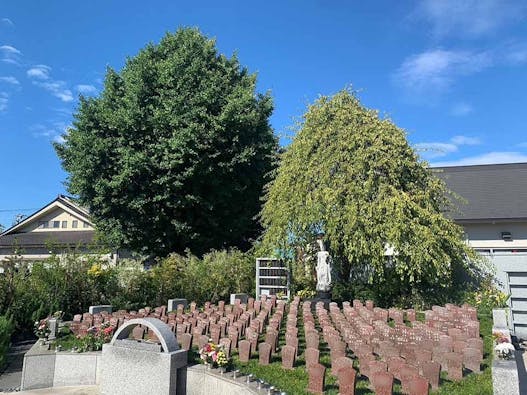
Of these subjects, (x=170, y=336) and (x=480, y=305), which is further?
(x=480, y=305)

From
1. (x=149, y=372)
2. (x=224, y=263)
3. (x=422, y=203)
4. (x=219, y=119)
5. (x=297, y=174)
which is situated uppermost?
(x=219, y=119)

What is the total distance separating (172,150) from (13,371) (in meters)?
10.8

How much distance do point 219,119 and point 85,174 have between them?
20.5 feet

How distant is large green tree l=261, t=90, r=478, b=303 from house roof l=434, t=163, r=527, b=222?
7.11 m

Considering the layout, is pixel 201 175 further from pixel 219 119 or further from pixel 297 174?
pixel 297 174

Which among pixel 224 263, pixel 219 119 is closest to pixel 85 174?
pixel 219 119

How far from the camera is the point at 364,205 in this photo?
496 inches

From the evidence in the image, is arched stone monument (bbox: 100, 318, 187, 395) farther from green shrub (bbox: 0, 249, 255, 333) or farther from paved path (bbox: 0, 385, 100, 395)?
green shrub (bbox: 0, 249, 255, 333)

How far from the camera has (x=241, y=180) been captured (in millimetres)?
20219

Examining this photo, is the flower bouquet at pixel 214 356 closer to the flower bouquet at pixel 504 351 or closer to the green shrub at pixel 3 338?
the flower bouquet at pixel 504 351

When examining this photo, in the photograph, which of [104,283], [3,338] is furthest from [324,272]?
[3,338]

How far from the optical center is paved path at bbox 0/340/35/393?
8.02m

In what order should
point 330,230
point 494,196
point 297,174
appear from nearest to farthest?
point 330,230, point 297,174, point 494,196

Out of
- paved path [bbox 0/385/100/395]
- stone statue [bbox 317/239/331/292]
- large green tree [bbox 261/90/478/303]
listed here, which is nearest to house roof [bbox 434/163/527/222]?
large green tree [bbox 261/90/478/303]
